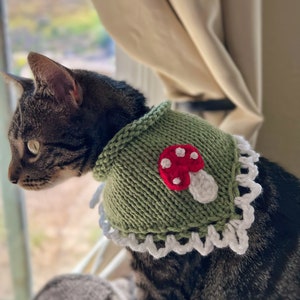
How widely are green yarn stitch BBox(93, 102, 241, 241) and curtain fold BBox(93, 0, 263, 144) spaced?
214mm

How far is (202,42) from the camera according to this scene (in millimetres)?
917

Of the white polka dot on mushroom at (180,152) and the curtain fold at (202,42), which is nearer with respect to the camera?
the white polka dot on mushroom at (180,152)

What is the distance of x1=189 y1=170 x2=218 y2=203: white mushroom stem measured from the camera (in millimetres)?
719

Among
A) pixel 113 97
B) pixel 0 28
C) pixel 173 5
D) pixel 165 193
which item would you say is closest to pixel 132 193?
pixel 165 193

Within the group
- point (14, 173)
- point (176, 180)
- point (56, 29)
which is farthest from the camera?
point (56, 29)

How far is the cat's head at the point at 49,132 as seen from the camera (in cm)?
77

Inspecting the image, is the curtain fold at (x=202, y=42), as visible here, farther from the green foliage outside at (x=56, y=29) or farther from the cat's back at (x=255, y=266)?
the green foliage outside at (x=56, y=29)

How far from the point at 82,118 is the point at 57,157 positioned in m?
0.08

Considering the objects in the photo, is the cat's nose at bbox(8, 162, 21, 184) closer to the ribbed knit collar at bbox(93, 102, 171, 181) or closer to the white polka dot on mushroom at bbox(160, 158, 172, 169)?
the ribbed knit collar at bbox(93, 102, 171, 181)

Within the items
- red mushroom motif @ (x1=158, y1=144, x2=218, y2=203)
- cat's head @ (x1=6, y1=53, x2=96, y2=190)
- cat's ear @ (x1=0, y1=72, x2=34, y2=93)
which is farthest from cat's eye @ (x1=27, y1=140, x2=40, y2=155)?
red mushroom motif @ (x1=158, y1=144, x2=218, y2=203)

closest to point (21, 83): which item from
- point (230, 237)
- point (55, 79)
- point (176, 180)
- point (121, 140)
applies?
point (55, 79)

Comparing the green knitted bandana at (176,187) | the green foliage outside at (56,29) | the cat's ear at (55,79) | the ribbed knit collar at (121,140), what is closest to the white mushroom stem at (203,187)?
the green knitted bandana at (176,187)

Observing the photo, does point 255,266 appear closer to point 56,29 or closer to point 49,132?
point 49,132

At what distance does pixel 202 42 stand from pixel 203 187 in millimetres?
328
